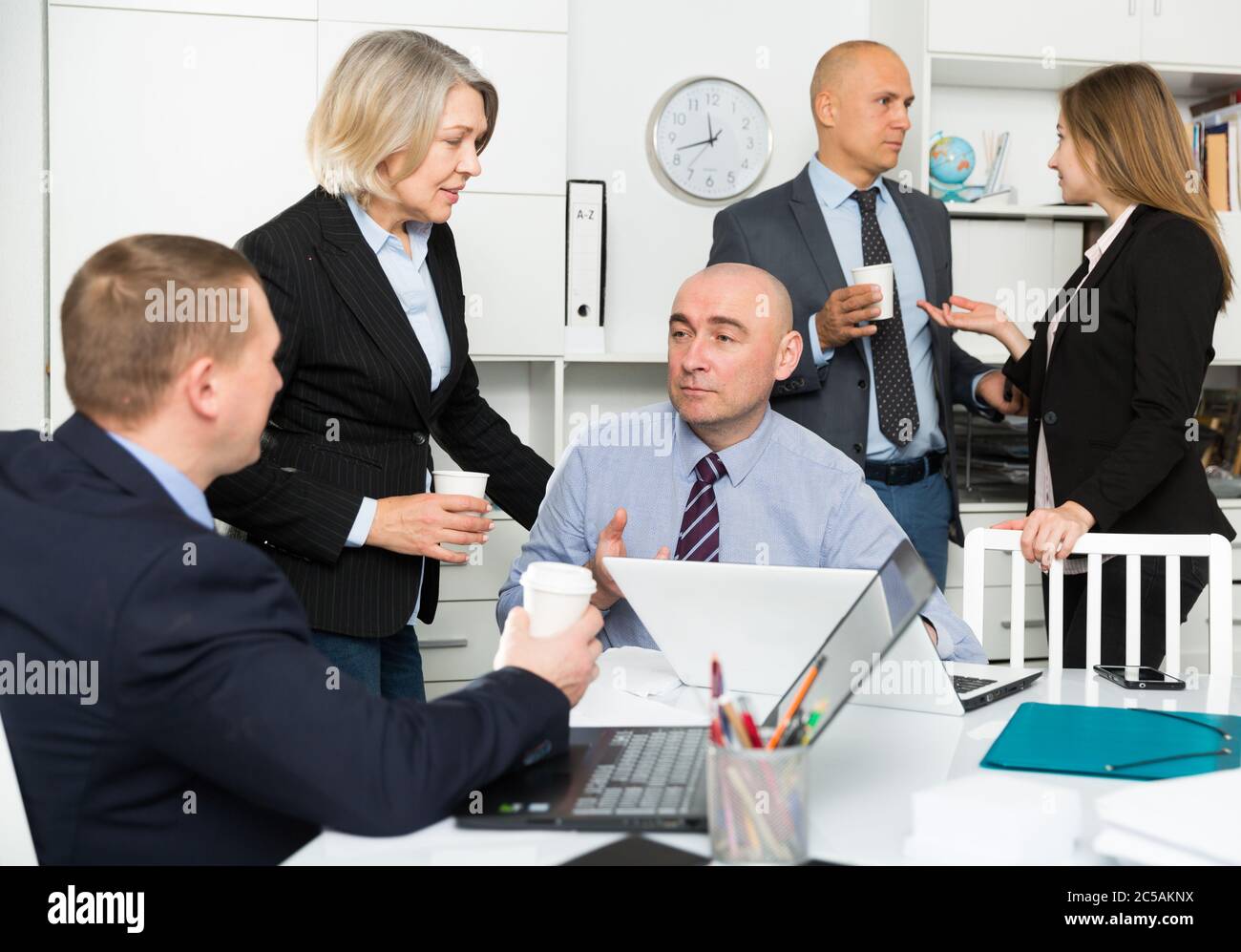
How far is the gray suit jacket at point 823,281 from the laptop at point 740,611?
1.25m

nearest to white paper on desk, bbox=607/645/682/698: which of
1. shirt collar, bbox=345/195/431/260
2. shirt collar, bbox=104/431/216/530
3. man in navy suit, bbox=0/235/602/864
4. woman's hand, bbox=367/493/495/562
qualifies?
woman's hand, bbox=367/493/495/562

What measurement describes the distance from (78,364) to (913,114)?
2.96 metres

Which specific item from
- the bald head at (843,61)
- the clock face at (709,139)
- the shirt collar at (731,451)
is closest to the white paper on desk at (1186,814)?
the shirt collar at (731,451)

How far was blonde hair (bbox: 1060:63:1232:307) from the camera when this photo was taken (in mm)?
2512

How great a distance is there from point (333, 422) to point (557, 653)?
957 mm

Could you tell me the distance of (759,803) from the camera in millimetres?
1046

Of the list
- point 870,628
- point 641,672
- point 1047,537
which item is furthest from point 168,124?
point 870,628

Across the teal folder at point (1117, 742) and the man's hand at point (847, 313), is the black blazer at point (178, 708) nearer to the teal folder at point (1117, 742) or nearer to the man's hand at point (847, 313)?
the teal folder at point (1117, 742)

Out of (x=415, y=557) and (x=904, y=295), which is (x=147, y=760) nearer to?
(x=415, y=557)

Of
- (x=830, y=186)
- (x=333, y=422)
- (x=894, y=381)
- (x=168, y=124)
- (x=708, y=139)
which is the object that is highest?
(x=708, y=139)

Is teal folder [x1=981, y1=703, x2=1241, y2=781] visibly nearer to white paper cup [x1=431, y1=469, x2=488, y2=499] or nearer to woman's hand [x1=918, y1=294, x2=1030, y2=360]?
white paper cup [x1=431, y1=469, x2=488, y2=499]

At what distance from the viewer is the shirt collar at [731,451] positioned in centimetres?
210

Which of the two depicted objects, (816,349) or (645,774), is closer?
(645,774)

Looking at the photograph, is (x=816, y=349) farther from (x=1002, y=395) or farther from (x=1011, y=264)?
(x=1011, y=264)
